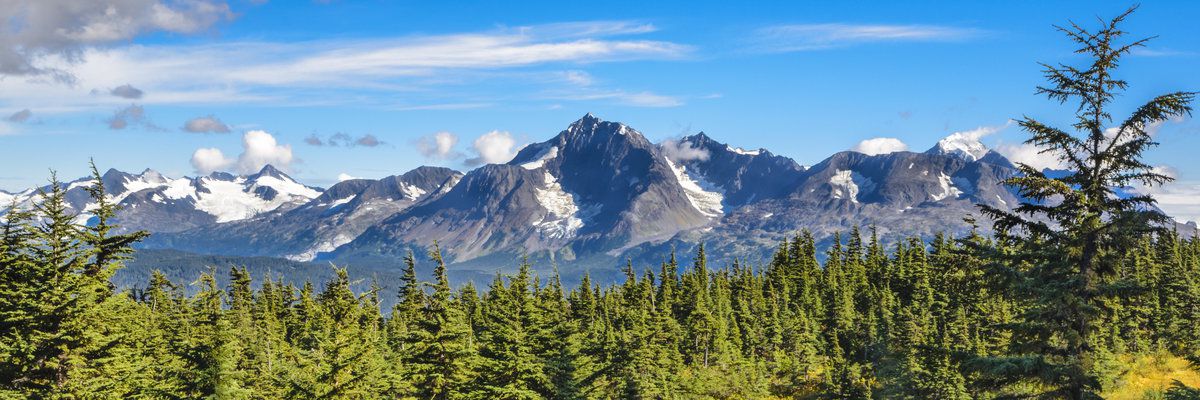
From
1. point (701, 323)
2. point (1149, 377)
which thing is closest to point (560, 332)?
point (701, 323)

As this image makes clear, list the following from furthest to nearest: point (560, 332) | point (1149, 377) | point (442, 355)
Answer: point (1149, 377) < point (560, 332) < point (442, 355)

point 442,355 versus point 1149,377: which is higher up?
point 442,355

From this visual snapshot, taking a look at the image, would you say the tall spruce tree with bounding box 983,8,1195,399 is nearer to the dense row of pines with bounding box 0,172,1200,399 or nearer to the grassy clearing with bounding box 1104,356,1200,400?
the dense row of pines with bounding box 0,172,1200,399

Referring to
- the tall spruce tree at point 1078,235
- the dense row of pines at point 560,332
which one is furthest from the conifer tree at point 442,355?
the tall spruce tree at point 1078,235

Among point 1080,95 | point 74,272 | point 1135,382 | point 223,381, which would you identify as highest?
point 1080,95

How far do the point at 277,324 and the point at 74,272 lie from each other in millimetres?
53844

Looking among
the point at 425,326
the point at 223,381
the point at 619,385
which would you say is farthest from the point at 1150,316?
the point at 223,381

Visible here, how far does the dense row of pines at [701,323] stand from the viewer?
2084 centimetres

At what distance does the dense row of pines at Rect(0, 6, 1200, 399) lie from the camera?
20.8 meters

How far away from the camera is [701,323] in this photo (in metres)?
95.7

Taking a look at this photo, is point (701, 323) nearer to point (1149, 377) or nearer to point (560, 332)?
point (560, 332)

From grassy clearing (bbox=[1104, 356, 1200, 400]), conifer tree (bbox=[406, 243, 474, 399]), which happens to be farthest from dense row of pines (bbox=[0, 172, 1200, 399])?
grassy clearing (bbox=[1104, 356, 1200, 400])

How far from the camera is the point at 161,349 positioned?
52.7m

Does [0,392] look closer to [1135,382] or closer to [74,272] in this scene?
[74,272]
